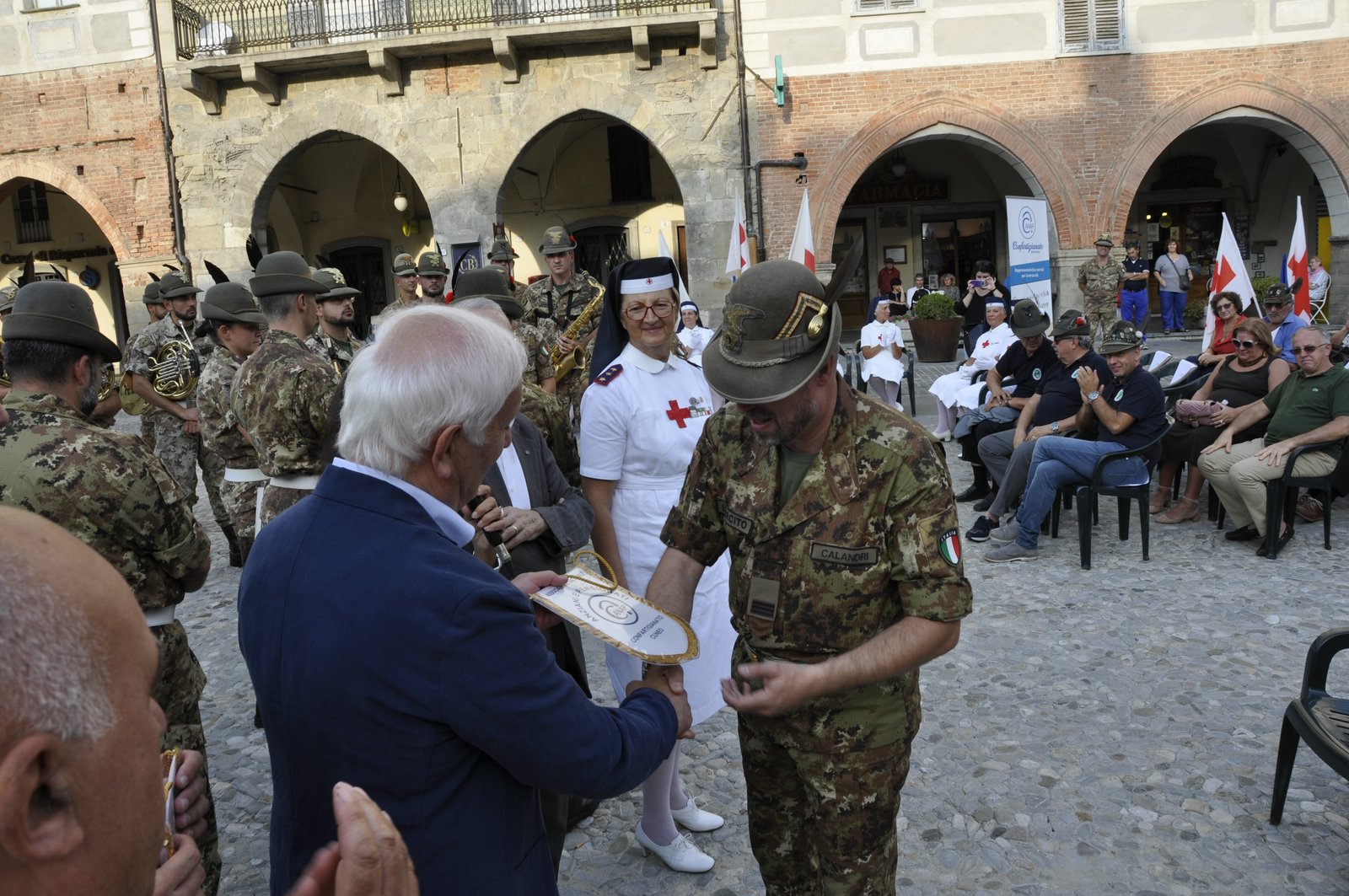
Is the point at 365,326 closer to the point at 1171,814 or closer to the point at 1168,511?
the point at 1168,511

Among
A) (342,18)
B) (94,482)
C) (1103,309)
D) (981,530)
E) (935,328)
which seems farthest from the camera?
(342,18)

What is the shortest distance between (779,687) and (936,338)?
15.6m

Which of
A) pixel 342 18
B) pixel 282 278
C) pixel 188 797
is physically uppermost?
pixel 342 18

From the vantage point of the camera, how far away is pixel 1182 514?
7.47 m

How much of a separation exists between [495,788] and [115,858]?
741 mm

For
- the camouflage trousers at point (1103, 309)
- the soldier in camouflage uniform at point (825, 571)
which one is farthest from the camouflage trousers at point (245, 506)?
the camouflage trousers at point (1103, 309)

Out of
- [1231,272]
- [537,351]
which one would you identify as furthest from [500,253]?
[1231,272]

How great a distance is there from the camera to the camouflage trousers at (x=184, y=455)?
7.53m

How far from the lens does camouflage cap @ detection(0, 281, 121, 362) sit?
9.27ft

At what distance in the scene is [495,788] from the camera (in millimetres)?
1633

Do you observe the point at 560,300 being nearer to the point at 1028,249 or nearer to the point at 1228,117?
the point at 1028,249

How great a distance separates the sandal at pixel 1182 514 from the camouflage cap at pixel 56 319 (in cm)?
713

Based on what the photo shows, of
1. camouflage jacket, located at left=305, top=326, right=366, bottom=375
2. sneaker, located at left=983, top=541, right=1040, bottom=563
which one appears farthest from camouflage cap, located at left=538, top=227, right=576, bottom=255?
sneaker, located at left=983, top=541, right=1040, bottom=563

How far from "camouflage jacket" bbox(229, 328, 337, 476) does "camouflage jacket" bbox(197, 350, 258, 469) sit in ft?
4.33
